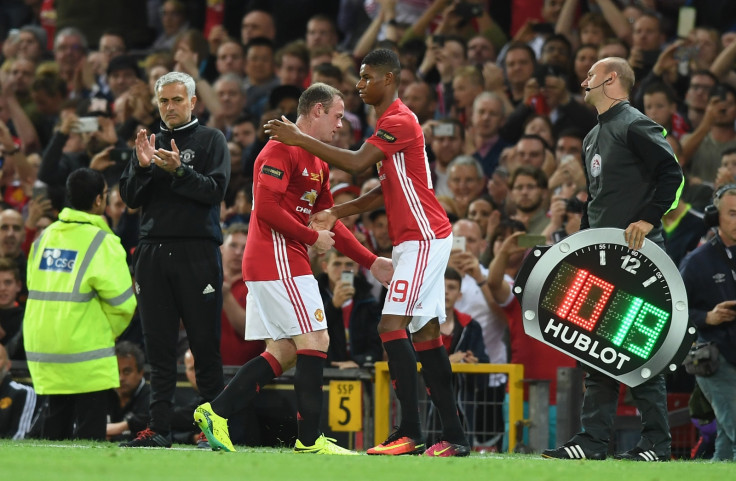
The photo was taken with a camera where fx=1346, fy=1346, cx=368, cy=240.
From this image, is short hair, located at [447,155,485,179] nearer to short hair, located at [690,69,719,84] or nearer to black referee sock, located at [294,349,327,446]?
short hair, located at [690,69,719,84]

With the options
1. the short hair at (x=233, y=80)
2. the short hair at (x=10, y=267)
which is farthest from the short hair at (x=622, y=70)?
the short hair at (x=233, y=80)

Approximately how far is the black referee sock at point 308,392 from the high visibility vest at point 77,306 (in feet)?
7.29

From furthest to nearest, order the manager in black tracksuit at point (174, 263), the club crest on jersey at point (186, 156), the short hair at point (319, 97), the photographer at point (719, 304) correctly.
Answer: the photographer at point (719, 304) < the club crest on jersey at point (186, 156) < the manager in black tracksuit at point (174, 263) < the short hair at point (319, 97)

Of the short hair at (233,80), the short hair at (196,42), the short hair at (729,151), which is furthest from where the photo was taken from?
the short hair at (196,42)

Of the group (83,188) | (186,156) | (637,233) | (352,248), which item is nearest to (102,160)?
(83,188)

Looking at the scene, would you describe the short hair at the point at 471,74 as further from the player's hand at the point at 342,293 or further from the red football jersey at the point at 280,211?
the red football jersey at the point at 280,211

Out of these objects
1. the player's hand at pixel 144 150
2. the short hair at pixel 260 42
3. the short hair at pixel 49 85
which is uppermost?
the short hair at pixel 260 42

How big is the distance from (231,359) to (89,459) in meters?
4.26

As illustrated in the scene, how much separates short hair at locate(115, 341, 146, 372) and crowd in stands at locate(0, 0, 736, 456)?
17 mm

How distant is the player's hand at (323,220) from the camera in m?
8.32

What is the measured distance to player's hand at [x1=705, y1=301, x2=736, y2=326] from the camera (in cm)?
934

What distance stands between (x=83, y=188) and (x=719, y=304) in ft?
15.2

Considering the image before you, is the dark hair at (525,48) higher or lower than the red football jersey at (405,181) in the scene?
higher

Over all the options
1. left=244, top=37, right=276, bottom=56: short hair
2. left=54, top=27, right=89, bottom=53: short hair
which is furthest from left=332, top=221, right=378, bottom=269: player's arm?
left=54, top=27, right=89, bottom=53: short hair
